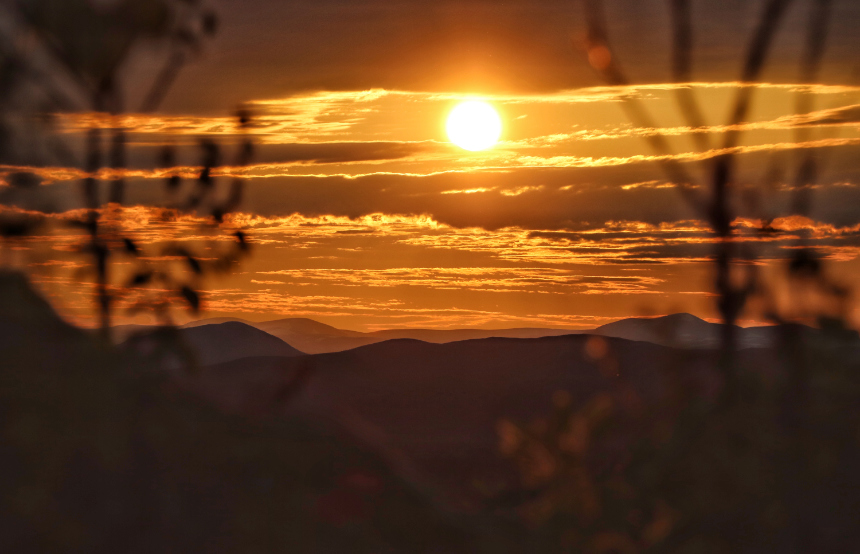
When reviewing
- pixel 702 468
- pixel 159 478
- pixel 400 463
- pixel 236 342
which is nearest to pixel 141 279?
pixel 159 478

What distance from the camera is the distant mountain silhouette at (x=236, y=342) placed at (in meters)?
25.5

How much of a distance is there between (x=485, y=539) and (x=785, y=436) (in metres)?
2.94

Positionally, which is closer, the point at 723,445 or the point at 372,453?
the point at 723,445

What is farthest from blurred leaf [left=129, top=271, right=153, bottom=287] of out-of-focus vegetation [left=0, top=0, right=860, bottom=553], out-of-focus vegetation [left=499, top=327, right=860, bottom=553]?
out-of-focus vegetation [left=499, top=327, right=860, bottom=553]

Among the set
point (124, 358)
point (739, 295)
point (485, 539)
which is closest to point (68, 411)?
point (124, 358)

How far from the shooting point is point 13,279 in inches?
420

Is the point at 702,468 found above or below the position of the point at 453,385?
below

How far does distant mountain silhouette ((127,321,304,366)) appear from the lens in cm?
2547

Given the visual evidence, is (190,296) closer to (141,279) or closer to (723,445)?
(141,279)

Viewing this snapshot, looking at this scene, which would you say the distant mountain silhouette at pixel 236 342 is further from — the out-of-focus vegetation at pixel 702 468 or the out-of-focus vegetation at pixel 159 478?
the out-of-focus vegetation at pixel 702 468

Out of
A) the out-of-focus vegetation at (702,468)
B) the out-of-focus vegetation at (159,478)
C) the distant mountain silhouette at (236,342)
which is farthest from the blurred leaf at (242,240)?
the distant mountain silhouette at (236,342)

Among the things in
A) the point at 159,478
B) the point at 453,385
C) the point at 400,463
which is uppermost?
the point at 453,385

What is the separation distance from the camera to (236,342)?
27.6m

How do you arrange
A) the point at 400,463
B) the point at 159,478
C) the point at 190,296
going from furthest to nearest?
1. the point at 400,463
2. the point at 190,296
3. the point at 159,478
